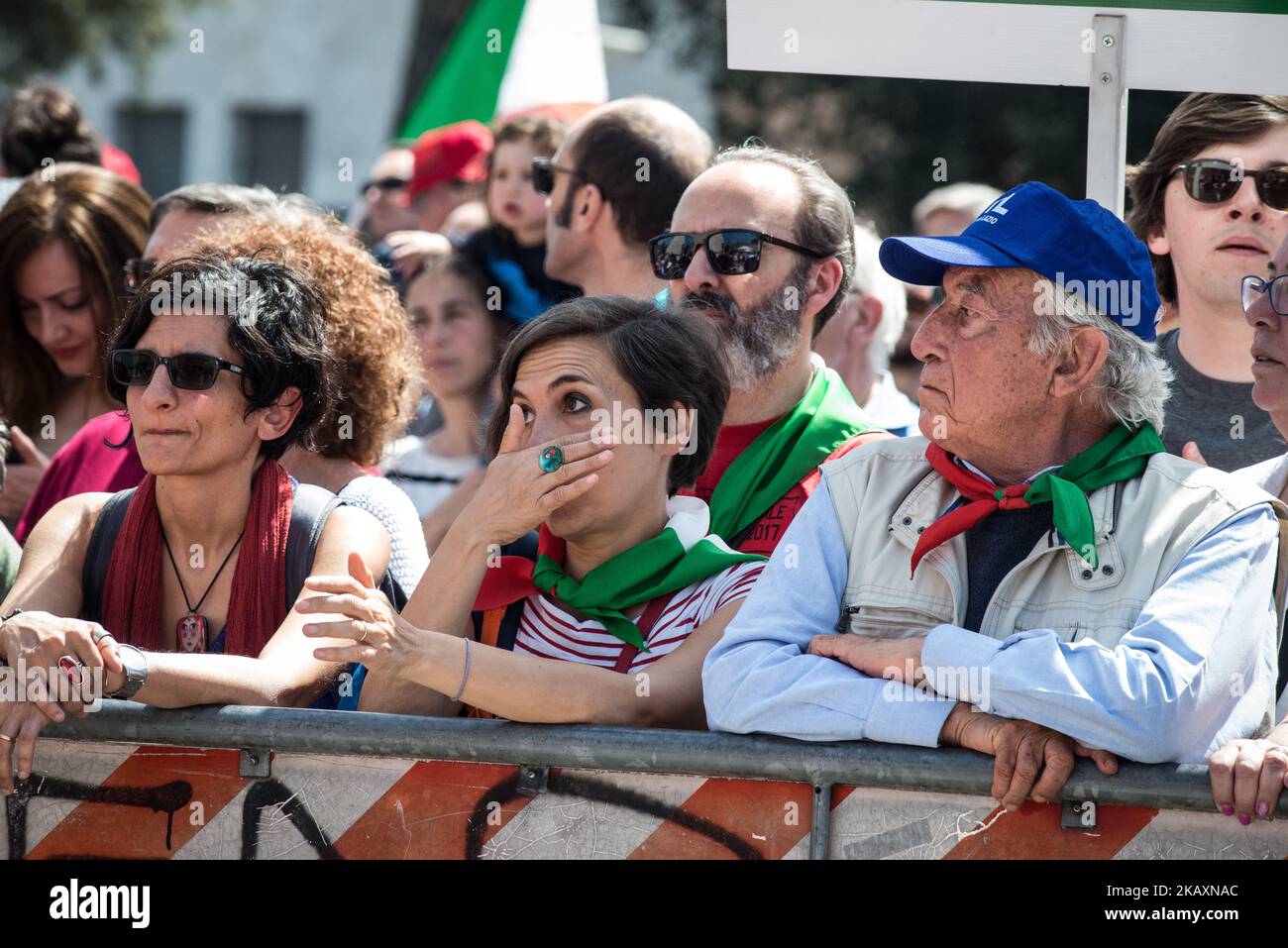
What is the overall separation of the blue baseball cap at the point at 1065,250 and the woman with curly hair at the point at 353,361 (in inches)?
58.2

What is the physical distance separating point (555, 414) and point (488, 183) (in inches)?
122

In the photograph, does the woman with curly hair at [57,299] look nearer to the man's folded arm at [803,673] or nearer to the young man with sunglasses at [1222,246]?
the man's folded arm at [803,673]

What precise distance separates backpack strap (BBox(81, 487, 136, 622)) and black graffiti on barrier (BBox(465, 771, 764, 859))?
1204mm

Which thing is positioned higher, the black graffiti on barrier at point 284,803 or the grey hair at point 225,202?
the grey hair at point 225,202

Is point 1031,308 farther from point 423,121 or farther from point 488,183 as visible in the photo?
point 423,121

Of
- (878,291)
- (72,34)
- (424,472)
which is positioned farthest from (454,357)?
(72,34)

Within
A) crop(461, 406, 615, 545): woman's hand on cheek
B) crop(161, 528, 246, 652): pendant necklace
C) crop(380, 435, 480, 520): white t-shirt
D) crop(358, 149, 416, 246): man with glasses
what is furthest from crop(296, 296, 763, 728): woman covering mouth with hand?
crop(358, 149, 416, 246): man with glasses

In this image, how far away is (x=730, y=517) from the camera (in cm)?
400

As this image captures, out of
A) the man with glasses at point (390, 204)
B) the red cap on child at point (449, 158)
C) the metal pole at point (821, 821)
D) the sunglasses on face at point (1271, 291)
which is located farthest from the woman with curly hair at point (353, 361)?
the man with glasses at point (390, 204)

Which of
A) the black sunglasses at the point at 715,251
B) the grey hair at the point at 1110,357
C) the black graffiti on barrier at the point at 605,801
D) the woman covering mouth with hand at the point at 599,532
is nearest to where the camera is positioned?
the black graffiti on barrier at the point at 605,801

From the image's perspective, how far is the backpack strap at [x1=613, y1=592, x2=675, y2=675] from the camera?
3.33 meters

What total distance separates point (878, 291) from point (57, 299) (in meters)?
2.59

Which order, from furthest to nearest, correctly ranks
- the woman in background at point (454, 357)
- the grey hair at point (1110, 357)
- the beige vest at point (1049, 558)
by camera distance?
the woman in background at point (454, 357)
the grey hair at point (1110, 357)
the beige vest at point (1049, 558)

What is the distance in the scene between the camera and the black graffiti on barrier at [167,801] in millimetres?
2881
